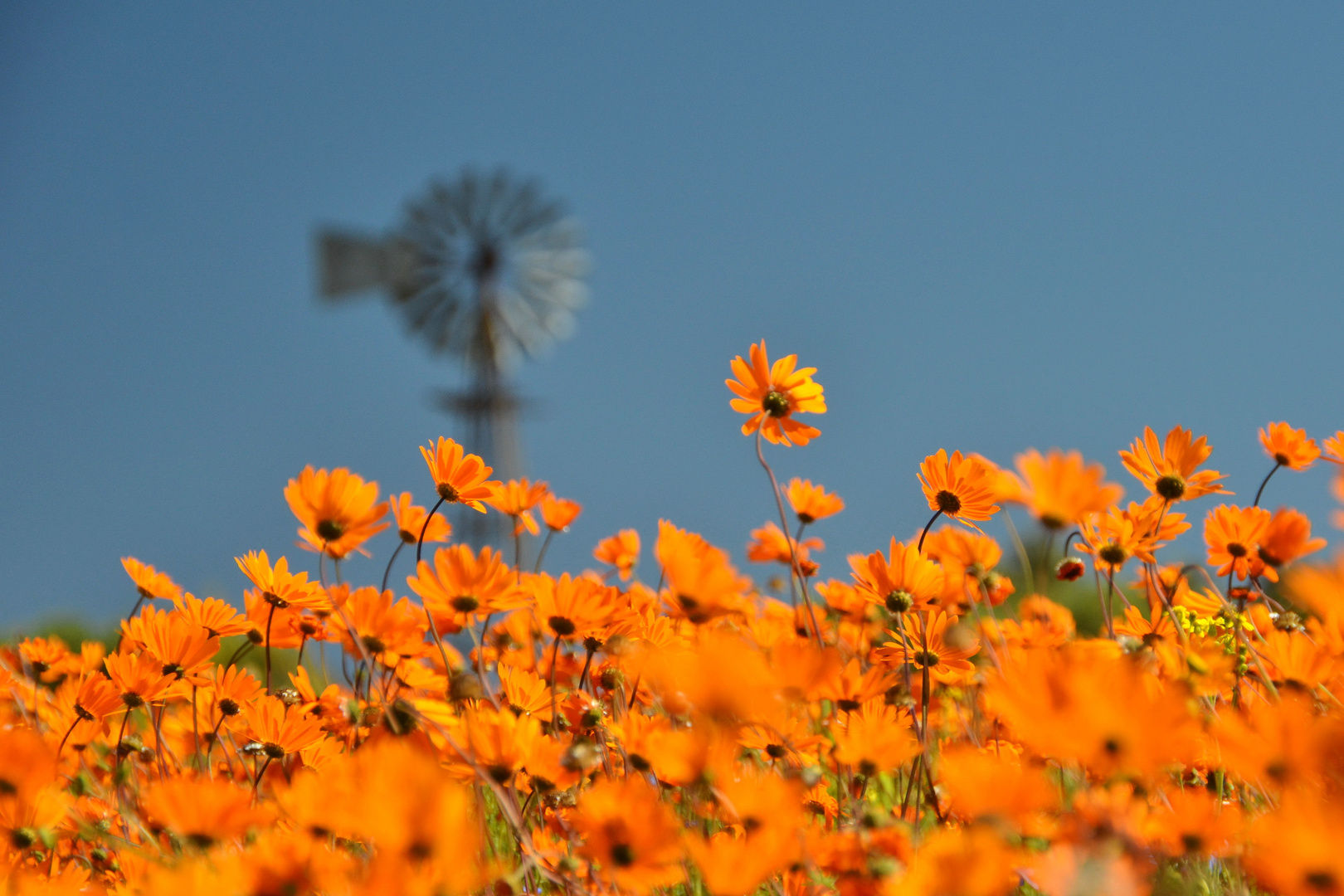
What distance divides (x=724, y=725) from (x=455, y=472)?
57cm

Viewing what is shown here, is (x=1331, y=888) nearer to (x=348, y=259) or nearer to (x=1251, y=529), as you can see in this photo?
(x=1251, y=529)

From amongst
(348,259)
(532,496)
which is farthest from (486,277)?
(532,496)

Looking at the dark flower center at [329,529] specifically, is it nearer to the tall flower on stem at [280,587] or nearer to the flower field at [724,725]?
the flower field at [724,725]

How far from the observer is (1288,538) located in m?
1.33

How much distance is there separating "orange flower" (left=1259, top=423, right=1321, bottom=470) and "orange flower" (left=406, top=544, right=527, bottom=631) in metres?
1.33

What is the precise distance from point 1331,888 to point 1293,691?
2.70ft

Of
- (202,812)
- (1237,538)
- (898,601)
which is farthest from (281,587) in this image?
(1237,538)

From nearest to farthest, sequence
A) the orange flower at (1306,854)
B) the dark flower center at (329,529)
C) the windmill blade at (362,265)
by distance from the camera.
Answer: the orange flower at (1306,854), the dark flower center at (329,529), the windmill blade at (362,265)

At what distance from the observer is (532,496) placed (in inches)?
64.9

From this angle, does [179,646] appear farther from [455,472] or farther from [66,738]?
[455,472]

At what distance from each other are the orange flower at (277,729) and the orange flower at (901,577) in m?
0.78

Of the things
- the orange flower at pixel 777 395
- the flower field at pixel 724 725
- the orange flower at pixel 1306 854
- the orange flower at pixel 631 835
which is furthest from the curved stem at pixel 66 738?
the orange flower at pixel 1306 854

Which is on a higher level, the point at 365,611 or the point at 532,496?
the point at 532,496

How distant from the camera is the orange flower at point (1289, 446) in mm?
1557
